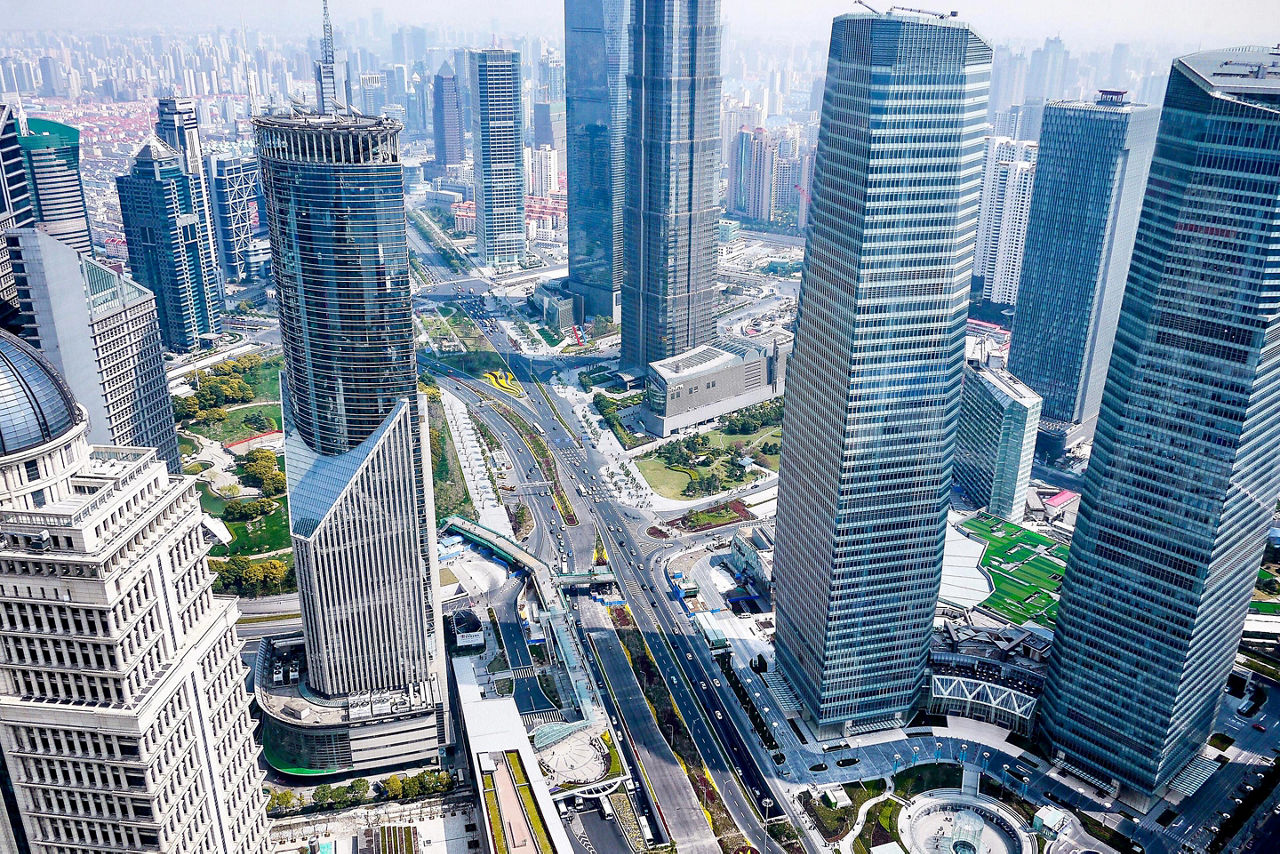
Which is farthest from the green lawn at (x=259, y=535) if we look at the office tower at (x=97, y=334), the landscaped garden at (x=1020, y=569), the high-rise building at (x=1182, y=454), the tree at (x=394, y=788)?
the high-rise building at (x=1182, y=454)

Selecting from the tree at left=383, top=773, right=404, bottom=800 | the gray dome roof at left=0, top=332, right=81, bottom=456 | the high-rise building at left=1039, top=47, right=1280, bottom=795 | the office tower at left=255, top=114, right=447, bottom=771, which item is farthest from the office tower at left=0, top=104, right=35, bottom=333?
the high-rise building at left=1039, top=47, right=1280, bottom=795

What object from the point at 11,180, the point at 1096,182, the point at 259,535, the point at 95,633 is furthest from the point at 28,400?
the point at 1096,182

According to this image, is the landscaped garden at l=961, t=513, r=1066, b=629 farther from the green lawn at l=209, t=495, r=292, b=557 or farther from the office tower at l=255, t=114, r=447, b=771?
the green lawn at l=209, t=495, r=292, b=557

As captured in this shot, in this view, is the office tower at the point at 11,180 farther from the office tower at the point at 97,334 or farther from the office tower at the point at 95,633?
the office tower at the point at 95,633

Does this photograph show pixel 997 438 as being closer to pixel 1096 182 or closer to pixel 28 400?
pixel 1096 182

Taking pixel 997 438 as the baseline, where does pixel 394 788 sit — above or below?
below

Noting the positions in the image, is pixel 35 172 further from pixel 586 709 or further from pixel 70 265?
pixel 586 709
